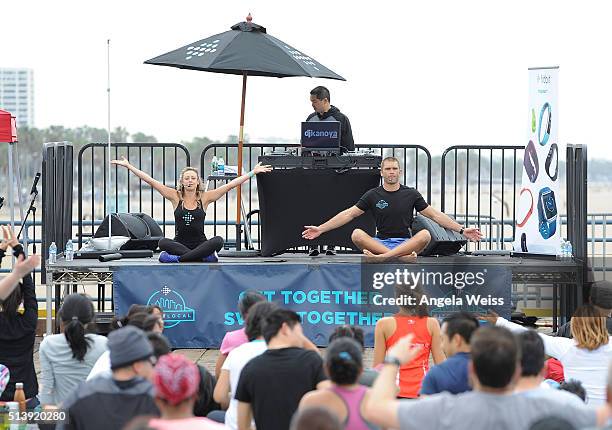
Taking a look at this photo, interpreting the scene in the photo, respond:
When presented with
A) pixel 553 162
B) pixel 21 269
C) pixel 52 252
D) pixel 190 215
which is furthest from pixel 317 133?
pixel 21 269

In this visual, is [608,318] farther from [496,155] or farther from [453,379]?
[496,155]

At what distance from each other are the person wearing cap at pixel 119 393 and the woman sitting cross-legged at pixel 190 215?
6.61 meters

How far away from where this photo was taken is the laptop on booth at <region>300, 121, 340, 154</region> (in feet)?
43.2

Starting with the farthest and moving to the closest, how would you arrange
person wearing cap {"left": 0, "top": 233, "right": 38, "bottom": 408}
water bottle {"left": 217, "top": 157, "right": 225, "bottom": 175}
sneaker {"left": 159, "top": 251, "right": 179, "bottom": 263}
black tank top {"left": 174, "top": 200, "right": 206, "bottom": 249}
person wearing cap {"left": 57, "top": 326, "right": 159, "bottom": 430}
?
1. water bottle {"left": 217, "top": 157, "right": 225, "bottom": 175}
2. black tank top {"left": 174, "top": 200, "right": 206, "bottom": 249}
3. sneaker {"left": 159, "top": 251, "right": 179, "bottom": 263}
4. person wearing cap {"left": 0, "top": 233, "right": 38, "bottom": 408}
5. person wearing cap {"left": 57, "top": 326, "right": 159, "bottom": 430}

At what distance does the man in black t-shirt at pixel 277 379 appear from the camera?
6613 millimetres

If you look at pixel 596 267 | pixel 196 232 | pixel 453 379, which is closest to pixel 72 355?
pixel 453 379

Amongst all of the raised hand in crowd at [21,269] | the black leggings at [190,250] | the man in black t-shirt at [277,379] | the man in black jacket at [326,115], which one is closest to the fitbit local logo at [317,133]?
the man in black jacket at [326,115]

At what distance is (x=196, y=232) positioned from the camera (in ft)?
42.1

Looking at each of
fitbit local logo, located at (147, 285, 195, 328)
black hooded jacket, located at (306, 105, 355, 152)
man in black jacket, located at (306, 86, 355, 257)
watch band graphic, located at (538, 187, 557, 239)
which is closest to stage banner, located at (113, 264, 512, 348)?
fitbit local logo, located at (147, 285, 195, 328)

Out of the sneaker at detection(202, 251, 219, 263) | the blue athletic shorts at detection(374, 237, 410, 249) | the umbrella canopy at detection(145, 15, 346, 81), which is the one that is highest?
the umbrella canopy at detection(145, 15, 346, 81)

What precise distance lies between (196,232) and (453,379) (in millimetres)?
6399

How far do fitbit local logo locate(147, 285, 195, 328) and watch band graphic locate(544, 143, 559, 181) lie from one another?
4113mm

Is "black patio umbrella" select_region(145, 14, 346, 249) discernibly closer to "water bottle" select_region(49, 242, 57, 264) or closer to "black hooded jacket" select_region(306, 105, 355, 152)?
"black hooded jacket" select_region(306, 105, 355, 152)

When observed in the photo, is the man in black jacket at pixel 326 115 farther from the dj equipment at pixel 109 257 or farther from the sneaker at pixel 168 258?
the dj equipment at pixel 109 257
